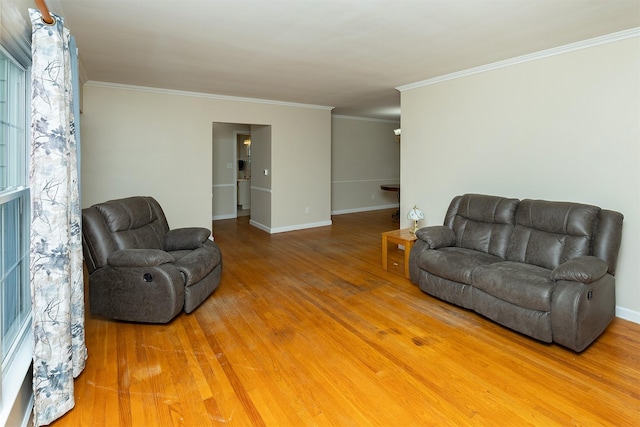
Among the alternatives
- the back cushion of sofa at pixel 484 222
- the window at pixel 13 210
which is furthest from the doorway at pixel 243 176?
the window at pixel 13 210

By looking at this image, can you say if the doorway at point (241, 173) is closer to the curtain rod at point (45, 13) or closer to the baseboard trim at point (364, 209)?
the baseboard trim at point (364, 209)

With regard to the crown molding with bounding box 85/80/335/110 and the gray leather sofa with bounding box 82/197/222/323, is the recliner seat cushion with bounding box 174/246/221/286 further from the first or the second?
the crown molding with bounding box 85/80/335/110

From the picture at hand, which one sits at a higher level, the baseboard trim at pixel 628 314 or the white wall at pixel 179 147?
the white wall at pixel 179 147

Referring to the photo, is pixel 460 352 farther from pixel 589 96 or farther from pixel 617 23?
pixel 617 23

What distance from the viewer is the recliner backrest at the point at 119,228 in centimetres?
297

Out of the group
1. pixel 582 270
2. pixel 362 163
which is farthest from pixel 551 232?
pixel 362 163

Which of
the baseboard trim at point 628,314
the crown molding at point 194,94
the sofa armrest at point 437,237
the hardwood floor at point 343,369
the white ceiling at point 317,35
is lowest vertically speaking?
the hardwood floor at point 343,369

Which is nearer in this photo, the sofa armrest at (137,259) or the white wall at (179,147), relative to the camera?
the sofa armrest at (137,259)

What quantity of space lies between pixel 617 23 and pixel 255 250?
4.81m

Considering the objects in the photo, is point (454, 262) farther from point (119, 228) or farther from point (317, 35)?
point (119, 228)

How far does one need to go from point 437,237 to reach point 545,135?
1.52 metres

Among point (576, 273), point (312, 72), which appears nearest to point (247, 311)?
point (576, 273)

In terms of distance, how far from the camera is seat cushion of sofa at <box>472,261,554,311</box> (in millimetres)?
2629

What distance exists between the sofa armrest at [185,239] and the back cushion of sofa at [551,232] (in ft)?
10.2
